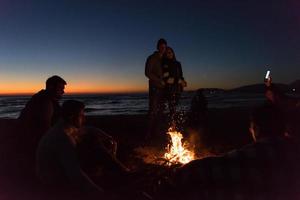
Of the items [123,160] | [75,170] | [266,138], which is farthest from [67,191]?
[123,160]

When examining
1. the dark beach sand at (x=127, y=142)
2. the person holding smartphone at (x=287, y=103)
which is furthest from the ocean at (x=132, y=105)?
the person holding smartphone at (x=287, y=103)

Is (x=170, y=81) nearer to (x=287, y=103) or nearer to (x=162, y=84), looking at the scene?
(x=162, y=84)

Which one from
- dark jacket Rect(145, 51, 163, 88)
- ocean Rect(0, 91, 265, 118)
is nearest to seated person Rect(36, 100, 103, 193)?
dark jacket Rect(145, 51, 163, 88)

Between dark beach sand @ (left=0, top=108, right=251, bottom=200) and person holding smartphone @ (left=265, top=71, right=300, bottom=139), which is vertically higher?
person holding smartphone @ (left=265, top=71, right=300, bottom=139)

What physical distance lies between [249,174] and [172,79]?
6853 mm

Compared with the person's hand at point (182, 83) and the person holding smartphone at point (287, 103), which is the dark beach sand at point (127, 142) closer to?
the person's hand at point (182, 83)

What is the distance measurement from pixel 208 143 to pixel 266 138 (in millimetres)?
6457

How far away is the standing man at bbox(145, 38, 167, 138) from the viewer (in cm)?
961

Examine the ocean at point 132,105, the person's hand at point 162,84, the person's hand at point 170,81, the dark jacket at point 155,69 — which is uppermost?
the dark jacket at point 155,69

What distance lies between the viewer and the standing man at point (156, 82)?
9609 millimetres

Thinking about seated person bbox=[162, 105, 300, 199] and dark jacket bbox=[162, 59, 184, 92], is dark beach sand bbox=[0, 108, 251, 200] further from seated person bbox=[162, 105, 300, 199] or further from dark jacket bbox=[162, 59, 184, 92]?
seated person bbox=[162, 105, 300, 199]

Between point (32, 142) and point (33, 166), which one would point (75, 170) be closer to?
point (32, 142)

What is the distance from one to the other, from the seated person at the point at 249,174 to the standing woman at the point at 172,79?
262 inches

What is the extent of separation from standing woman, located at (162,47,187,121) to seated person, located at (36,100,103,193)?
5.38 m
